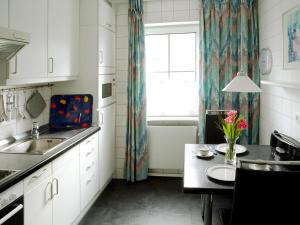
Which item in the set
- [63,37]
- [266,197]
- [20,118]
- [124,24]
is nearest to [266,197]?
[266,197]

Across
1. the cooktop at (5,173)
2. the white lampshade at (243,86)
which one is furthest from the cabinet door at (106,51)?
the cooktop at (5,173)

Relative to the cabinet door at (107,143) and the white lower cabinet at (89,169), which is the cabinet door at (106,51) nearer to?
the cabinet door at (107,143)

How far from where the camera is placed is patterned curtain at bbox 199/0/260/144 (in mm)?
3707

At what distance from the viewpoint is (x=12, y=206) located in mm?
1807

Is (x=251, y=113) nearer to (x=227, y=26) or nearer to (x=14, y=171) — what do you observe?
(x=227, y=26)

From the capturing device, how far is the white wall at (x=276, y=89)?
106 inches

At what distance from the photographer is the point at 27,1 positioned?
240cm

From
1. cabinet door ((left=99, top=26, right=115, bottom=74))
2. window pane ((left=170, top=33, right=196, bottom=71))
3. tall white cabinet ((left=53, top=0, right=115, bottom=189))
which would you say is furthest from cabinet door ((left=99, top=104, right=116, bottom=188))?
window pane ((left=170, top=33, right=196, bottom=71))

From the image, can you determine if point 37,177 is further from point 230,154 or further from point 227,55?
point 227,55

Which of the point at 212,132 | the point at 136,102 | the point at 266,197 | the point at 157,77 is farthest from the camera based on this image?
the point at 157,77

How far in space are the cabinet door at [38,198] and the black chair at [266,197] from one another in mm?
1250

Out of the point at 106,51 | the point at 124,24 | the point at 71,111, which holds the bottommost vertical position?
the point at 71,111

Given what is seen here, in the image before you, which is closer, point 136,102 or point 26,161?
point 26,161

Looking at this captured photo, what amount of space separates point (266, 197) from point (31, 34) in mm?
2016
